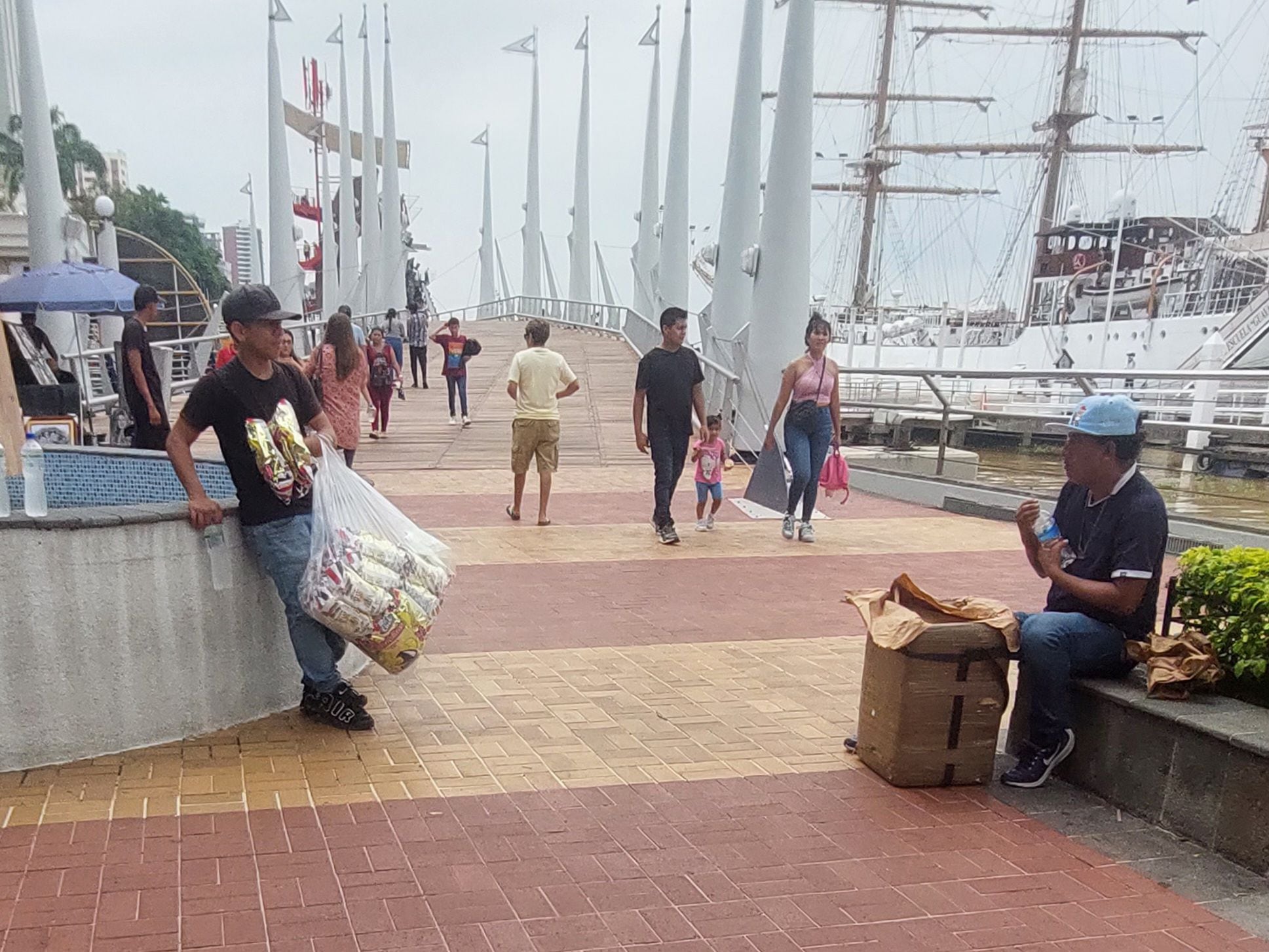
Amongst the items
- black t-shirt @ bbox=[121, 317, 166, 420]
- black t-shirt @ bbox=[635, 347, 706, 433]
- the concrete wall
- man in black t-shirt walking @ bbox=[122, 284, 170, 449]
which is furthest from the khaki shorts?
the concrete wall

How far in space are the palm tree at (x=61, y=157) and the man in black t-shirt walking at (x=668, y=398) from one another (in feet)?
164

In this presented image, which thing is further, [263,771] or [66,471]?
[66,471]

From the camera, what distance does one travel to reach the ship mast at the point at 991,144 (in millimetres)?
49156

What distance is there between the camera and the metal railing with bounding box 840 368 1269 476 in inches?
325

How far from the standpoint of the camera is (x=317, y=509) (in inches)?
157

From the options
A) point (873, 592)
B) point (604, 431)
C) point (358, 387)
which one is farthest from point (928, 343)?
point (873, 592)

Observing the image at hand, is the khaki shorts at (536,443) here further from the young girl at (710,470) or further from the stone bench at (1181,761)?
the stone bench at (1181,761)

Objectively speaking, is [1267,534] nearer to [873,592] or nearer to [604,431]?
[873,592]

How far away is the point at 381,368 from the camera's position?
1423 centimetres

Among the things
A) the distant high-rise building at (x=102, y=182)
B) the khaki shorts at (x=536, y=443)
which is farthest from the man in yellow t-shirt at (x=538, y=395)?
the distant high-rise building at (x=102, y=182)

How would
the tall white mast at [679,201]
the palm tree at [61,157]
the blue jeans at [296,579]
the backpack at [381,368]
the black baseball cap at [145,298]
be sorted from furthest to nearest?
the palm tree at [61,157], the tall white mast at [679,201], the backpack at [381,368], the black baseball cap at [145,298], the blue jeans at [296,579]

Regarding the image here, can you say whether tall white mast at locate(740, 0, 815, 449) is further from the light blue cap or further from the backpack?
the light blue cap

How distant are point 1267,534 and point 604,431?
31.6ft

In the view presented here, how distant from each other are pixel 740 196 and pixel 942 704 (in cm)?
1451
